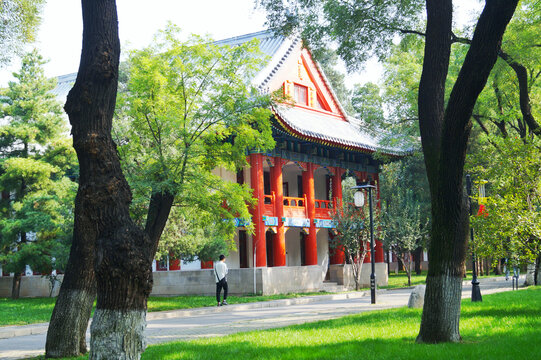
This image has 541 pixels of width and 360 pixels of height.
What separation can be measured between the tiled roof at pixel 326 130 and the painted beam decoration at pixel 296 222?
3814mm

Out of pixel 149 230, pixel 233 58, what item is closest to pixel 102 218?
pixel 149 230

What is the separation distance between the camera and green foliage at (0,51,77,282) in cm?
2601

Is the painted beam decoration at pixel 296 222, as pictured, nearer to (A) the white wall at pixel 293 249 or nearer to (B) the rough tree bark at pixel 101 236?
(A) the white wall at pixel 293 249

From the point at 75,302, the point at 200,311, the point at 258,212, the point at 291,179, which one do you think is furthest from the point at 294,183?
the point at 75,302

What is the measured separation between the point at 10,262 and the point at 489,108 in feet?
70.4

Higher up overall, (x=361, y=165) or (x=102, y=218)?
(x=361, y=165)

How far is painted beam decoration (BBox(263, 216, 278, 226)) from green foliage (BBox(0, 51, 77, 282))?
8.39 meters

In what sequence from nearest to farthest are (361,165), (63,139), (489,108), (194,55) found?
(194,55) < (489,108) < (63,139) < (361,165)

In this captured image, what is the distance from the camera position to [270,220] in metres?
27.3

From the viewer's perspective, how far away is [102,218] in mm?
6410

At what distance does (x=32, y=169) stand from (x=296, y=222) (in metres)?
12.0

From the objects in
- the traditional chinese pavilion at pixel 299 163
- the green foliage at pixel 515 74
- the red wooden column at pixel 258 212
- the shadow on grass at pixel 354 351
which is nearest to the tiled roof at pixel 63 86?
the traditional chinese pavilion at pixel 299 163

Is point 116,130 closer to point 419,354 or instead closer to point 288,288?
point 288,288

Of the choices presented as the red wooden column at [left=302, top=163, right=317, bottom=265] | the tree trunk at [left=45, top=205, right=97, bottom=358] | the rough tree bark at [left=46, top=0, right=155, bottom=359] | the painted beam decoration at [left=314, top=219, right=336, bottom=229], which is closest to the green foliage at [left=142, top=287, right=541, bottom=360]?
the tree trunk at [left=45, top=205, right=97, bottom=358]
